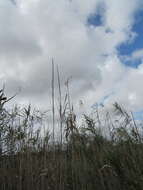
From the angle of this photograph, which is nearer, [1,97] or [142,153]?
[142,153]

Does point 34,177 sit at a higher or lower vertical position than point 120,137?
lower

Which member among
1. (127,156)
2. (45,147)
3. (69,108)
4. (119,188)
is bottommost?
(119,188)

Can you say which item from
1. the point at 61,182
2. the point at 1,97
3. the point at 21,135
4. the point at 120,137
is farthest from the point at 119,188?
the point at 1,97

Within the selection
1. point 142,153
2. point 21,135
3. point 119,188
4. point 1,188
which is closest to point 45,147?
point 21,135

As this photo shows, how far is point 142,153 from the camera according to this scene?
6.48 feet

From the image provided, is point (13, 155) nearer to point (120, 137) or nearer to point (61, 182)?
point (61, 182)

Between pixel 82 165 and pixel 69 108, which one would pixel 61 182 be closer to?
pixel 82 165

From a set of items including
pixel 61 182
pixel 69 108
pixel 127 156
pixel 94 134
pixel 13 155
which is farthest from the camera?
pixel 94 134

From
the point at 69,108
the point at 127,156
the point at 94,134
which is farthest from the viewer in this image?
the point at 94,134

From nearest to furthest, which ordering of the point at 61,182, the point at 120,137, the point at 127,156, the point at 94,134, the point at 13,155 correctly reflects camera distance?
the point at 61,182
the point at 127,156
the point at 13,155
the point at 120,137
the point at 94,134

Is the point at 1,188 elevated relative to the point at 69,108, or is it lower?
lower

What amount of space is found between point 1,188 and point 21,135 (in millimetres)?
512

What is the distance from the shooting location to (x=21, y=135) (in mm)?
2137

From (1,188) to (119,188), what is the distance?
1.08 metres
